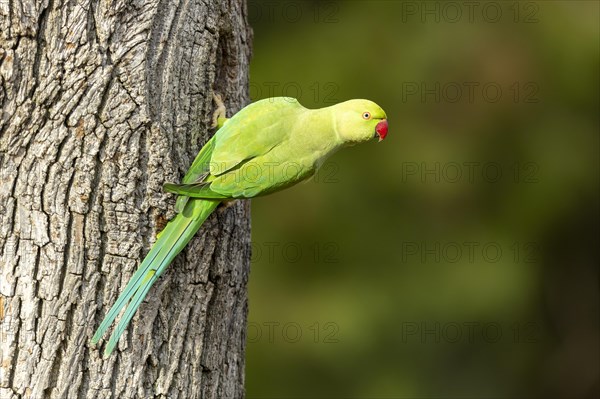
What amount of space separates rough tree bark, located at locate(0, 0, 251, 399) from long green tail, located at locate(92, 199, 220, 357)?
0.21 feet

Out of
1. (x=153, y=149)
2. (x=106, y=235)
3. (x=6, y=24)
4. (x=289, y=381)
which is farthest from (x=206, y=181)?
(x=289, y=381)

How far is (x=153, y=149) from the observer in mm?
2711

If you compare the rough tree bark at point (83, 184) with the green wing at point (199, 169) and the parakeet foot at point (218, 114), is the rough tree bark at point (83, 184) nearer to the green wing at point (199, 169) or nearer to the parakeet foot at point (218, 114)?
the green wing at point (199, 169)

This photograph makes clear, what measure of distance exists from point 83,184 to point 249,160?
25.5 inches

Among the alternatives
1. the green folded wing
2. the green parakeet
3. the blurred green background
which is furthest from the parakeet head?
the blurred green background

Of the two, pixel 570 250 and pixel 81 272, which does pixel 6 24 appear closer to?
pixel 81 272

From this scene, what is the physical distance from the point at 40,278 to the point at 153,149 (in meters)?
0.60

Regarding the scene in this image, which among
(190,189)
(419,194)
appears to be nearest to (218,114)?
(190,189)

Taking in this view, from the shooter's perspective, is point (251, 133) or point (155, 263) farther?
point (251, 133)

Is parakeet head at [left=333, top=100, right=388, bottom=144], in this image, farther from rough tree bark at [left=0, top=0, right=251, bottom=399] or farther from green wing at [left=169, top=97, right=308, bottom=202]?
rough tree bark at [left=0, top=0, right=251, bottom=399]

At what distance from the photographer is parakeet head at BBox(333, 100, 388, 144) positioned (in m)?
3.09

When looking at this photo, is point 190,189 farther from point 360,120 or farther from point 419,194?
point 419,194

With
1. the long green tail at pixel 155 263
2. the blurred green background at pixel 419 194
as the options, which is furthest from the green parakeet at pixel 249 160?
the blurred green background at pixel 419 194

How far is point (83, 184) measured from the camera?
8.60ft
